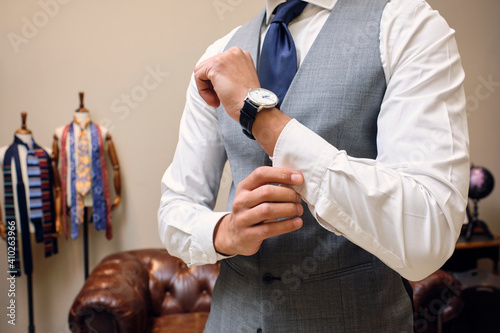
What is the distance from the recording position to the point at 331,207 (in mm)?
609

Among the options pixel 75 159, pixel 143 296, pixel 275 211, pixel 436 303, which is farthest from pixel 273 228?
pixel 75 159

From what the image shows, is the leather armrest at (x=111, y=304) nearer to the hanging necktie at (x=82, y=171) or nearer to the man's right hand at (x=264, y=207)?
the hanging necktie at (x=82, y=171)

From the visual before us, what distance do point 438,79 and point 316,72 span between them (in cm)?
20

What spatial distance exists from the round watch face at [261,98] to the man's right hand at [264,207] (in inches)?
3.8

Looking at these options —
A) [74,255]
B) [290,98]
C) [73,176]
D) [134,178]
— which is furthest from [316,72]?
[74,255]

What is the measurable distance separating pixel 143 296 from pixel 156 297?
21 cm

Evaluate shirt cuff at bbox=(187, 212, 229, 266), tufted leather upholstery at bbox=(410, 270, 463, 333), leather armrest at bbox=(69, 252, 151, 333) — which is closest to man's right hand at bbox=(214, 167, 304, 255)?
shirt cuff at bbox=(187, 212, 229, 266)

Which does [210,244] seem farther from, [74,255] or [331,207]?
[74,255]

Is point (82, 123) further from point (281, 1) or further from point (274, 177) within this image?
point (274, 177)

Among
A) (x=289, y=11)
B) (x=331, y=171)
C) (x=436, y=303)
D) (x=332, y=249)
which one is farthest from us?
(x=436, y=303)

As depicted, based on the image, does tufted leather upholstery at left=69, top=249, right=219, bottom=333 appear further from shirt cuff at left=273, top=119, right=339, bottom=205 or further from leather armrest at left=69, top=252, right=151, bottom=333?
shirt cuff at left=273, top=119, right=339, bottom=205

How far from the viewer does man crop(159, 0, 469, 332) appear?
610 millimetres

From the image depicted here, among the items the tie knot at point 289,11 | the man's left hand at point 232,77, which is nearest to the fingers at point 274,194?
the man's left hand at point 232,77

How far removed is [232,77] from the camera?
69 cm
